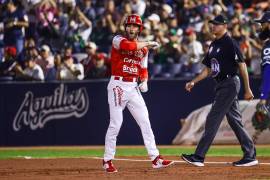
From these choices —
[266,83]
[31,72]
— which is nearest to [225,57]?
[266,83]

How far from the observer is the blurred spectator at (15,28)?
21266 millimetres

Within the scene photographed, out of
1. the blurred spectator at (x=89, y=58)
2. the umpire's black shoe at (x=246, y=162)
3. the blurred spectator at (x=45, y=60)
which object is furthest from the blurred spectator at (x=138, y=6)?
the umpire's black shoe at (x=246, y=162)

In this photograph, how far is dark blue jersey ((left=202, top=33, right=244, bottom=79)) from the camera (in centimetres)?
1167

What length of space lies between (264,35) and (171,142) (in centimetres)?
703

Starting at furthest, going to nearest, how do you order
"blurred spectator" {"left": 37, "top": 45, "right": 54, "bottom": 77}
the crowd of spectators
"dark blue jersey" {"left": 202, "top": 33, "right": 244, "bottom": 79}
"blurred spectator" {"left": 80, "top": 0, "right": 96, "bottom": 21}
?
"blurred spectator" {"left": 80, "top": 0, "right": 96, "bottom": 21}
"blurred spectator" {"left": 37, "top": 45, "right": 54, "bottom": 77}
the crowd of spectators
"dark blue jersey" {"left": 202, "top": 33, "right": 244, "bottom": 79}

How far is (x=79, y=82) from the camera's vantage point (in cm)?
1927

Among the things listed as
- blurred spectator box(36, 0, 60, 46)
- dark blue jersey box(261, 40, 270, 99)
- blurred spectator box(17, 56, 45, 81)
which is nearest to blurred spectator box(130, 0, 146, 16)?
blurred spectator box(36, 0, 60, 46)

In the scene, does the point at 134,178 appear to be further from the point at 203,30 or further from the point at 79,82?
the point at 203,30

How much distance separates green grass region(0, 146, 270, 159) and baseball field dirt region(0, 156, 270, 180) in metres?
1.85

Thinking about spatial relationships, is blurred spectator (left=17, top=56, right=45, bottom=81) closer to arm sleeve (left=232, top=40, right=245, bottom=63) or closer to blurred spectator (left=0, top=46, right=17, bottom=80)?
blurred spectator (left=0, top=46, right=17, bottom=80)

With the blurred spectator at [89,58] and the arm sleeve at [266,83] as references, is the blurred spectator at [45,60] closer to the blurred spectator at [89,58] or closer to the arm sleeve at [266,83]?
the blurred spectator at [89,58]

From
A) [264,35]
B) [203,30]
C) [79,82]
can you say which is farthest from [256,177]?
[203,30]

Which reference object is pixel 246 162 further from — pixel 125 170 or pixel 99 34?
pixel 99 34

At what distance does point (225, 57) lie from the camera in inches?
462
